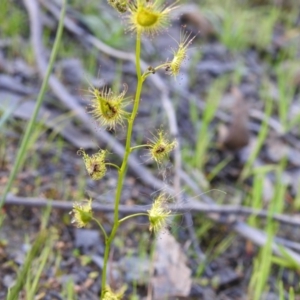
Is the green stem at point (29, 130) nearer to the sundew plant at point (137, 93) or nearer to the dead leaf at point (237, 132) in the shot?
the sundew plant at point (137, 93)

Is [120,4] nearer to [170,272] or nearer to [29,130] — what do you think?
[29,130]

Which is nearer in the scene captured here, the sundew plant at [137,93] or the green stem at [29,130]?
the sundew plant at [137,93]

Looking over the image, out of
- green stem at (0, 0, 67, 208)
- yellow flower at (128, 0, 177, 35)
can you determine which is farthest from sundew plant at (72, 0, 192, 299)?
green stem at (0, 0, 67, 208)

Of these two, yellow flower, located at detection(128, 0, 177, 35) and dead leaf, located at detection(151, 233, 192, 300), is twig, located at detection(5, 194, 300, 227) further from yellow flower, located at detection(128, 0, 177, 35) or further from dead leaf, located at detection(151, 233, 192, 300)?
yellow flower, located at detection(128, 0, 177, 35)

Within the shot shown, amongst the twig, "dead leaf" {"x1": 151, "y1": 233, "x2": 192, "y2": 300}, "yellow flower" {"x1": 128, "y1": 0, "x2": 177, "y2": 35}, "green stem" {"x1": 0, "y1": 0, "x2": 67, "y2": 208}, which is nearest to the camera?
"yellow flower" {"x1": 128, "y1": 0, "x2": 177, "y2": 35}

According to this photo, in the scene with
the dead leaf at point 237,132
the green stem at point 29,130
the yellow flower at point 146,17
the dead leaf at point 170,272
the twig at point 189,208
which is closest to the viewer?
the yellow flower at point 146,17

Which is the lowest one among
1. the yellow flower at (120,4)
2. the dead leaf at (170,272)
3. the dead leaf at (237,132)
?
the dead leaf at (170,272)

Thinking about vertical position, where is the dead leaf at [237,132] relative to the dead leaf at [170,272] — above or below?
above

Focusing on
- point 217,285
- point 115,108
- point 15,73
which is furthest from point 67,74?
point 115,108

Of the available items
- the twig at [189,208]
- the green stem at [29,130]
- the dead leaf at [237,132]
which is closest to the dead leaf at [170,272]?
the twig at [189,208]
